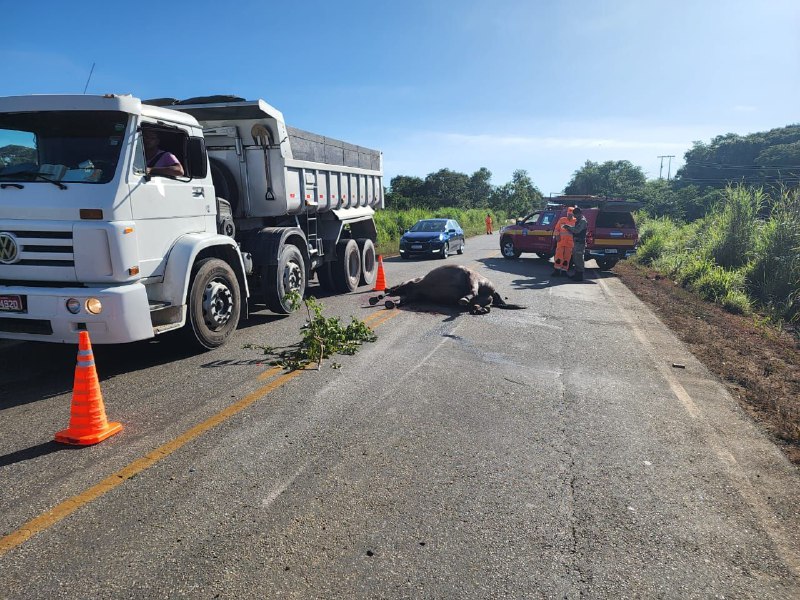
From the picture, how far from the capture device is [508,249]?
18906 mm

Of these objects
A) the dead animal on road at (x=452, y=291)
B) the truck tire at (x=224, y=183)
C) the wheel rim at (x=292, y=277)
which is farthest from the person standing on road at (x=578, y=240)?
the truck tire at (x=224, y=183)

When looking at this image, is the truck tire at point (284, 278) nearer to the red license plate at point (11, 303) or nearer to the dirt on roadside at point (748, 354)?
the red license plate at point (11, 303)

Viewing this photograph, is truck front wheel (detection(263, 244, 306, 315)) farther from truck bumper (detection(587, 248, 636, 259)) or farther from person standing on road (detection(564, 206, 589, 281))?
truck bumper (detection(587, 248, 636, 259))

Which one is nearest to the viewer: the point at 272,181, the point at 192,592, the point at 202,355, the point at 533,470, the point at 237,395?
the point at 192,592

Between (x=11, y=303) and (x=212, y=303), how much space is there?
2.01 metres

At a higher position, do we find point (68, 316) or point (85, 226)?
point (85, 226)

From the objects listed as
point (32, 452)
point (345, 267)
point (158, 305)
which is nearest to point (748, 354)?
point (345, 267)

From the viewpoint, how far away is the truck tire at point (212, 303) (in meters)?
6.11

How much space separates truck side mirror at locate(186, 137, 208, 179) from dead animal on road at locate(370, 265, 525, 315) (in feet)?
13.7

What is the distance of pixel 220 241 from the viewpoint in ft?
21.6

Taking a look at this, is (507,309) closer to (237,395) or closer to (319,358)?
(319,358)

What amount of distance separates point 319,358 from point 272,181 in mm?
3498

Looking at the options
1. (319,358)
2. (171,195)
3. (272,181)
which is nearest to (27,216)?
(171,195)

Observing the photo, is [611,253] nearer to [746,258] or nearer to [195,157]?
[746,258]
